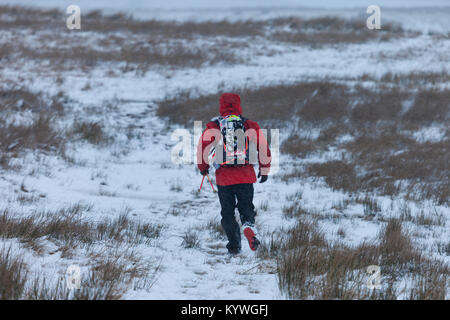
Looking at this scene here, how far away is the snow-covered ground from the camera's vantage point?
154 inches

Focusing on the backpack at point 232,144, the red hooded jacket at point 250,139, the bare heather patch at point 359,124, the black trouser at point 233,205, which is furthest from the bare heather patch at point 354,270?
the bare heather patch at point 359,124

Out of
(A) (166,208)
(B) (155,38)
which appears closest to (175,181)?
(A) (166,208)

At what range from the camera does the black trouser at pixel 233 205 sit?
4.59m

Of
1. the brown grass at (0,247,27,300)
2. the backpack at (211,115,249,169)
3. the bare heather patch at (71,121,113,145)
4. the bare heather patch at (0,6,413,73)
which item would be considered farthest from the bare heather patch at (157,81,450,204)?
the brown grass at (0,247,27,300)

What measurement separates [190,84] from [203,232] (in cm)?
1165

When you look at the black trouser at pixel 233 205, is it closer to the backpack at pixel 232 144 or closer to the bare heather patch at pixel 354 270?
the backpack at pixel 232 144

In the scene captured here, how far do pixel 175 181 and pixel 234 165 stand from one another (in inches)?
169

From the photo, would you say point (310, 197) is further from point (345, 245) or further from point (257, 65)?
point (257, 65)

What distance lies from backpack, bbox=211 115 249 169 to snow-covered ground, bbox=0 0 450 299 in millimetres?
1084

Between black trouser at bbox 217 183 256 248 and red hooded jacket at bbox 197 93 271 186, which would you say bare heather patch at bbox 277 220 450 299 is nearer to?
black trouser at bbox 217 183 256 248

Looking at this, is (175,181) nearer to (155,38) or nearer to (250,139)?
(250,139)

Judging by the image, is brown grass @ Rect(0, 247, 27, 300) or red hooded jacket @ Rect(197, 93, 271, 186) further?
red hooded jacket @ Rect(197, 93, 271, 186)

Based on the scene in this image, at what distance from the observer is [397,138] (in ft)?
35.0
